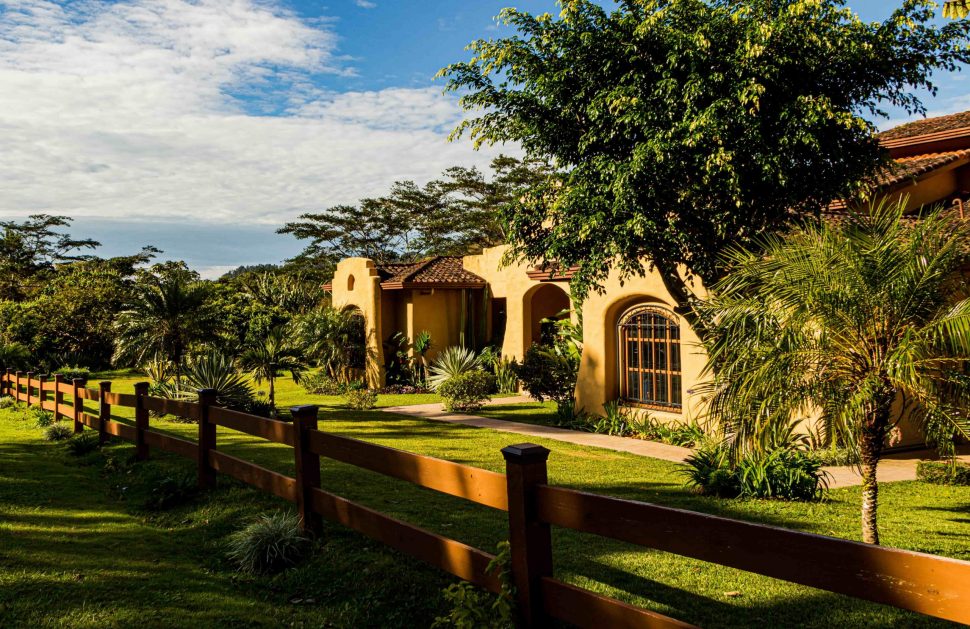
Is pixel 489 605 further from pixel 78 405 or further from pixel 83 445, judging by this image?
pixel 78 405

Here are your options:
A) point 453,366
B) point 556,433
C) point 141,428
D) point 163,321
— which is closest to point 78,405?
point 141,428

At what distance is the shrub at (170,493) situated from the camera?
695cm

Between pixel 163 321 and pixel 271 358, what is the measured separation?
256 centimetres

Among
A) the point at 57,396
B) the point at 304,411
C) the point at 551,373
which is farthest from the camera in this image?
the point at 551,373

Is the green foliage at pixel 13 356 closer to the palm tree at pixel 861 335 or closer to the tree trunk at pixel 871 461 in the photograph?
the palm tree at pixel 861 335

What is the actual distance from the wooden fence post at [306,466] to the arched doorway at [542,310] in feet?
49.5

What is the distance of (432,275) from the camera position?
22.3 m

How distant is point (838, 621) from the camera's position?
4344 mm

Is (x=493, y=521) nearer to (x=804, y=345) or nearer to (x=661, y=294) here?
(x=804, y=345)

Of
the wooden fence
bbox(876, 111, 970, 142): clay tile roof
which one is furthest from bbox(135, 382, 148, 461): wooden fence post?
bbox(876, 111, 970, 142): clay tile roof

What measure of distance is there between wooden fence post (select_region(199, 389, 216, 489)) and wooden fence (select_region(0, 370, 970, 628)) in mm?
890

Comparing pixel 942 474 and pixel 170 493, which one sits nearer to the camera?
pixel 170 493

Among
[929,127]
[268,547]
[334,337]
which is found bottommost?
[268,547]

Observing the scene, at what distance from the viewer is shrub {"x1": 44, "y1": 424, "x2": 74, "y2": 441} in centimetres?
1123
